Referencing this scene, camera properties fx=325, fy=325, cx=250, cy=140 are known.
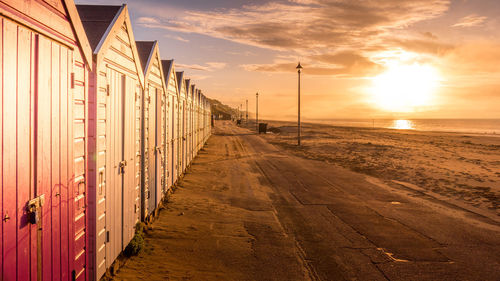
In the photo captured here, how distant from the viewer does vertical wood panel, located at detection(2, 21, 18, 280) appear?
259cm

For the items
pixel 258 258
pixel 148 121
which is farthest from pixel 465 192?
pixel 148 121

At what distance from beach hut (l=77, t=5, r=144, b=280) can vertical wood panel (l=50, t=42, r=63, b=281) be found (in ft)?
3.21

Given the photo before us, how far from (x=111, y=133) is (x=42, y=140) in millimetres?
2028

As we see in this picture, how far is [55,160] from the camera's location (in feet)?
11.2

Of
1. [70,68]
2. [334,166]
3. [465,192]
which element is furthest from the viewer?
[334,166]

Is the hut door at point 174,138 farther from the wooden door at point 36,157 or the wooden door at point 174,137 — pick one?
the wooden door at point 36,157

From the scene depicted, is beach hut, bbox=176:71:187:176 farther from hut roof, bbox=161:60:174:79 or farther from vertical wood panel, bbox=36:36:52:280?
vertical wood panel, bbox=36:36:52:280

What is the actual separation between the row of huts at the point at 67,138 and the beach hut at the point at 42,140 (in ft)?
0.03

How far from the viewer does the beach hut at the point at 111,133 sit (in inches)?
179

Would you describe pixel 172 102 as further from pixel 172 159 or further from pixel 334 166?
pixel 334 166

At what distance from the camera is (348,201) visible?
35.4 feet

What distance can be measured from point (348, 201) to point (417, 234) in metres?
3.08

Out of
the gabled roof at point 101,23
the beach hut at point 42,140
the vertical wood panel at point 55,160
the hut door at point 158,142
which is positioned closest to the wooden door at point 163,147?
the hut door at point 158,142

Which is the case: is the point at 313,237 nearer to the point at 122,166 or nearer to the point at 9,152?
the point at 122,166
